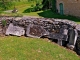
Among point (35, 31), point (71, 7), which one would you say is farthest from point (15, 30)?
point (71, 7)

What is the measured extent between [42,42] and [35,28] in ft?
3.18

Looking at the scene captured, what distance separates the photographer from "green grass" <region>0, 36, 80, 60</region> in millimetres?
8156

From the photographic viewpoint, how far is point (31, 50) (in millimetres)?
8711

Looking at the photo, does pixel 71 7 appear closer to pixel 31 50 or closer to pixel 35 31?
pixel 35 31

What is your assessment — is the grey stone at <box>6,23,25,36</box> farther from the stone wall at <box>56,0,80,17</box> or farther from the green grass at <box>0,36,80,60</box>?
the stone wall at <box>56,0,80,17</box>

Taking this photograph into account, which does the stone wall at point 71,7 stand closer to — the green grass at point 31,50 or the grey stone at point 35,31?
the grey stone at point 35,31

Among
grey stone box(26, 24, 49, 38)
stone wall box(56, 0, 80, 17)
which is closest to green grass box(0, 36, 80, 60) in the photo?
grey stone box(26, 24, 49, 38)

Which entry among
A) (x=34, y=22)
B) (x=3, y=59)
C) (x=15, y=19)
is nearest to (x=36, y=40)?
(x=34, y=22)

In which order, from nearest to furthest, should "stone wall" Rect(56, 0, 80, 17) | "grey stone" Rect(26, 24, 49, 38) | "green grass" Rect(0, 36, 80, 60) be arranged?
"green grass" Rect(0, 36, 80, 60) → "grey stone" Rect(26, 24, 49, 38) → "stone wall" Rect(56, 0, 80, 17)

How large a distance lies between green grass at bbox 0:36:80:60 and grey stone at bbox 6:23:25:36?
1.37ft

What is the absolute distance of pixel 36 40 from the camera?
9.80 meters

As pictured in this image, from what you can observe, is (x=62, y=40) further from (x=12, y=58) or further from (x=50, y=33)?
(x=12, y=58)

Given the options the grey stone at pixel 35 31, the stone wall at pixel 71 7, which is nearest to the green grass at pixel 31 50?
the grey stone at pixel 35 31

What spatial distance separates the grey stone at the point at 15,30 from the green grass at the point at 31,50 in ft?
1.37
